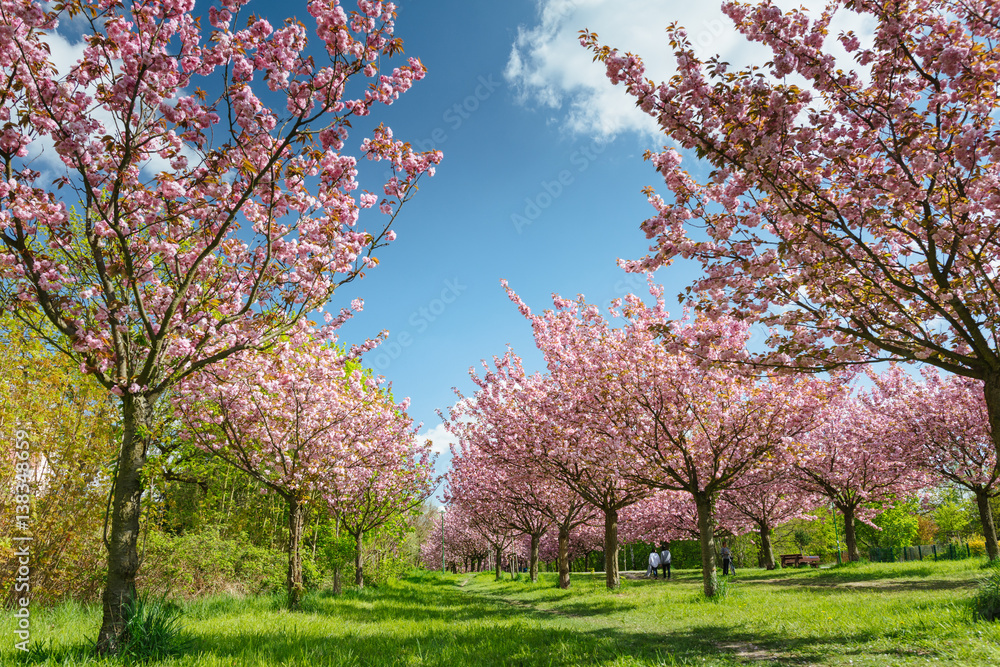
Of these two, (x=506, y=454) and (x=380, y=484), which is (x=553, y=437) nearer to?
(x=506, y=454)

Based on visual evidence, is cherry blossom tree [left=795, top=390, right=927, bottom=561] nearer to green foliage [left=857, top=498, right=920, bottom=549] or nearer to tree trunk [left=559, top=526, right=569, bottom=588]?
tree trunk [left=559, top=526, right=569, bottom=588]

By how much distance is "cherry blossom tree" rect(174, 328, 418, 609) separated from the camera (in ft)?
33.0

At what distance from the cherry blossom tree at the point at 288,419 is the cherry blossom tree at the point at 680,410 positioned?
6351 mm

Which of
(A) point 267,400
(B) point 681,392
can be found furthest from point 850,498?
(A) point 267,400

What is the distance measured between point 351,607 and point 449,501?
588 inches

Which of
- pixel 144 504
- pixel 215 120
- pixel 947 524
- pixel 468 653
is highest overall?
pixel 215 120

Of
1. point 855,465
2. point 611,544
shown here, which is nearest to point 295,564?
point 611,544

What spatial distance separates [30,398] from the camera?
32.5 ft

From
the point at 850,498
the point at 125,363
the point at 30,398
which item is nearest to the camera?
the point at 125,363

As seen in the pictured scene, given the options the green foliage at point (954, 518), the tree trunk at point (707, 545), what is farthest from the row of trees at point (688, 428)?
the green foliage at point (954, 518)

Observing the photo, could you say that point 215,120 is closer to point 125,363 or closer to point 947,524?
point 125,363

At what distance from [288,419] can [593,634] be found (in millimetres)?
7701

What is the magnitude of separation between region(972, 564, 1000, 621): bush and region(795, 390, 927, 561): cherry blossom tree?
51.7ft

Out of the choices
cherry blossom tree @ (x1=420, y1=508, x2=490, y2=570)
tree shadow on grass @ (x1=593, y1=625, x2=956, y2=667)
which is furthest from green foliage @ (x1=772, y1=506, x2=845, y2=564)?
tree shadow on grass @ (x1=593, y1=625, x2=956, y2=667)
